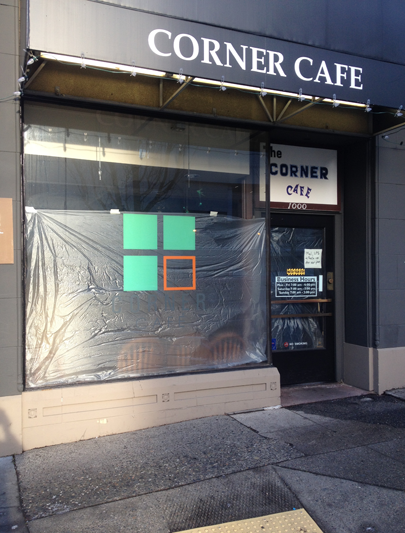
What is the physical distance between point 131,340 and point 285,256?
2.60 metres

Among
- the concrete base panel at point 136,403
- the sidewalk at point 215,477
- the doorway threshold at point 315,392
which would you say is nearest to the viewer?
the sidewalk at point 215,477

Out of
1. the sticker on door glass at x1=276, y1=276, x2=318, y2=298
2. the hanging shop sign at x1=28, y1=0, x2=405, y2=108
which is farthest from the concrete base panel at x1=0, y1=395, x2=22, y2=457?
the sticker on door glass at x1=276, y1=276, x2=318, y2=298

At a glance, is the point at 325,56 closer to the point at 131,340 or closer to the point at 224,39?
the point at 224,39

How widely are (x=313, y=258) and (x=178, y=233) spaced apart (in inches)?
90.8

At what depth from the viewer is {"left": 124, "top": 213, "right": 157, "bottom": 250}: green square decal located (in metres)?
5.11

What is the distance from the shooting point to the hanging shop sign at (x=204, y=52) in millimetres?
3887

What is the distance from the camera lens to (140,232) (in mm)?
5160

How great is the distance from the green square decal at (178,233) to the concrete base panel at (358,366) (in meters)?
2.83

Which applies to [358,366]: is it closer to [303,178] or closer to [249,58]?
[303,178]

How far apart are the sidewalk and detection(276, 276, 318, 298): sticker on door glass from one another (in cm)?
189

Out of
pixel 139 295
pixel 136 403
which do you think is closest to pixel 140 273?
pixel 139 295

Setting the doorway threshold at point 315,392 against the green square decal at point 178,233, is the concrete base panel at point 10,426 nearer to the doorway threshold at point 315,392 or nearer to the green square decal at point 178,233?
the green square decal at point 178,233

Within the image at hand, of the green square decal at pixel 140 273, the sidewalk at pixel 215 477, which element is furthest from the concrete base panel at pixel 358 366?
the green square decal at pixel 140 273

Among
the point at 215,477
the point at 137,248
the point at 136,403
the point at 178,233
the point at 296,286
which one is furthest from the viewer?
the point at 296,286
